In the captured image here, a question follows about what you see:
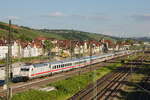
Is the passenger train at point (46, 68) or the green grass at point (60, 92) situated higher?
the passenger train at point (46, 68)

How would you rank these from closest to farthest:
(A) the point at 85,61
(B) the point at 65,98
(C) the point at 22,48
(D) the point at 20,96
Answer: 1. (D) the point at 20,96
2. (B) the point at 65,98
3. (A) the point at 85,61
4. (C) the point at 22,48

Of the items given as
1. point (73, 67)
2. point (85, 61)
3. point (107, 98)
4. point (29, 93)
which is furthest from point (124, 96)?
point (85, 61)

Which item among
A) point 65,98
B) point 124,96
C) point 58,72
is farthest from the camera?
point 58,72

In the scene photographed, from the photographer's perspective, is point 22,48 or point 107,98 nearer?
point 107,98

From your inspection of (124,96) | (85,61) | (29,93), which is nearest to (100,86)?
(124,96)

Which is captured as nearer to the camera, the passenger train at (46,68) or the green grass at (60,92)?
the green grass at (60,92)

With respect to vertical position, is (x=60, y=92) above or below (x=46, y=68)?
below

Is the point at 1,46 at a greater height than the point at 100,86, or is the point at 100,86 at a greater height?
the point at 1,46

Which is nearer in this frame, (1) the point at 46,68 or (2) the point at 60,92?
(2) the point at 60,92

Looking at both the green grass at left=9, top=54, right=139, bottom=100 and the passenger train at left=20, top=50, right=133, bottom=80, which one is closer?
the green grass at left=9, top=54, right=139, bottom=100

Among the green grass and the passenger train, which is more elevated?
the passenger train

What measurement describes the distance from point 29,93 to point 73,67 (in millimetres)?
30064

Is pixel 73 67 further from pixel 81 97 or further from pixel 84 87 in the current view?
pixel 81 97

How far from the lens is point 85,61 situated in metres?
60.9
